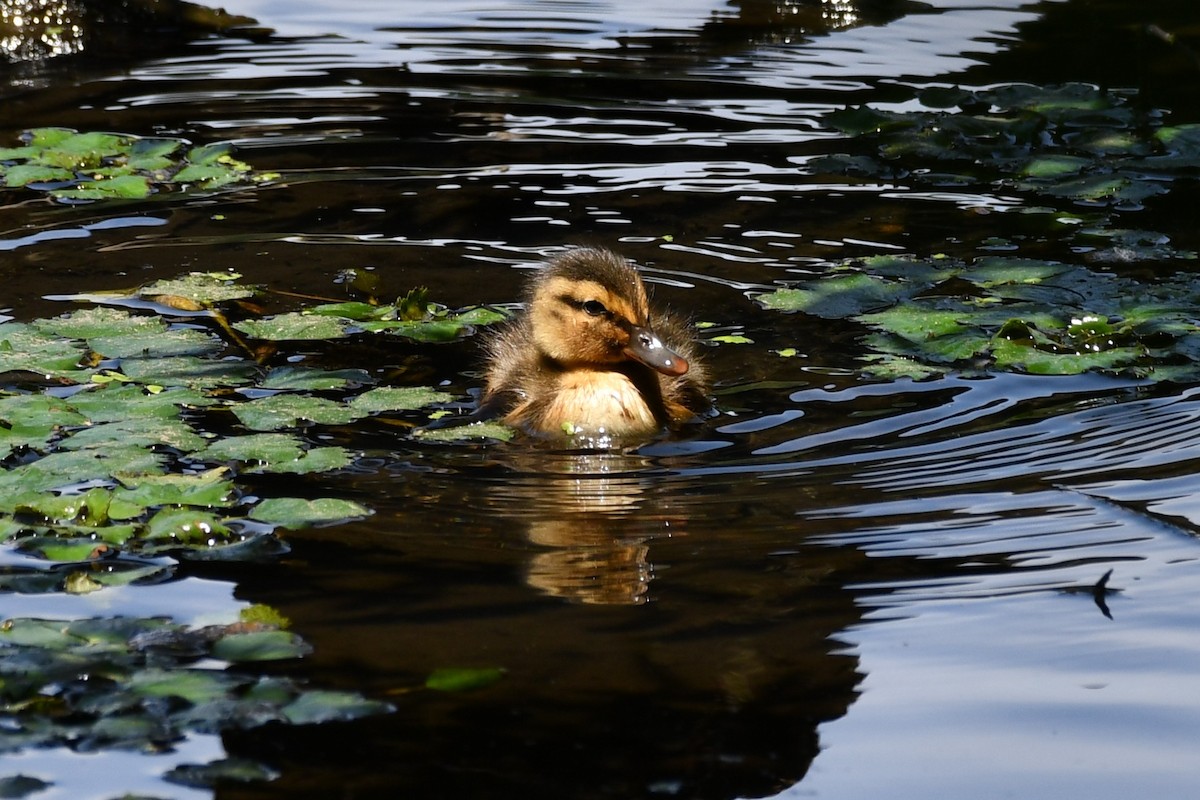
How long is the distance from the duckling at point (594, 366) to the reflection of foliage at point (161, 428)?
34cm

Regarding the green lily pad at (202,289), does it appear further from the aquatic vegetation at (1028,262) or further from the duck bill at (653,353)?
the aquatic vegetation at (1028,262)

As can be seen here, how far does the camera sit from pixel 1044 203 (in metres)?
8.84

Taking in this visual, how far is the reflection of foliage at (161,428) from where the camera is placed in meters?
4.88

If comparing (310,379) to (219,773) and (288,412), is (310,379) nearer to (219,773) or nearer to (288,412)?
(288,412)

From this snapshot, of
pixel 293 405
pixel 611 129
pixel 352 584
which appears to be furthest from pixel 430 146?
pixel 352 584

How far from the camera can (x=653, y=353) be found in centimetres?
630

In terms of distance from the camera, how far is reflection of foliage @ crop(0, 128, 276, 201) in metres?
9.16

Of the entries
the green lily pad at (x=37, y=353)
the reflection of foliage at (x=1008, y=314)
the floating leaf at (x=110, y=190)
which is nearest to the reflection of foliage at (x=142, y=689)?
the green lily pad at (x=37, y=353)

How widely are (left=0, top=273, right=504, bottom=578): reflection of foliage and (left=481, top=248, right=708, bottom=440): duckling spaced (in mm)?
337

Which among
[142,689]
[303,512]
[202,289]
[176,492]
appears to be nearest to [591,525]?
[303,512]

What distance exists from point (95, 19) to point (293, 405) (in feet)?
27.2

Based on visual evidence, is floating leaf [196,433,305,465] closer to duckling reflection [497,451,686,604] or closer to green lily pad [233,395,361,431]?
green lily pad [233,395,361,431]

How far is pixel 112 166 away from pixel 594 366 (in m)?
4.30

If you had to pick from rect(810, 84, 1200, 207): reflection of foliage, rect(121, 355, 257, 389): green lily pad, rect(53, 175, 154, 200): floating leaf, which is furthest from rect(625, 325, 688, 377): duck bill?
rect(53, 175, 154, 200): floating leaf
